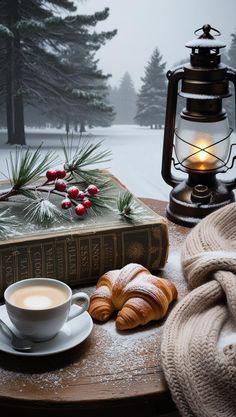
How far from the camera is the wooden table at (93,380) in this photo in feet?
2.97

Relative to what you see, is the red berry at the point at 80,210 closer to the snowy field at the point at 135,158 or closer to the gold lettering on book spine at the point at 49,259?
the gold lettering on book spine at the point at 49,259

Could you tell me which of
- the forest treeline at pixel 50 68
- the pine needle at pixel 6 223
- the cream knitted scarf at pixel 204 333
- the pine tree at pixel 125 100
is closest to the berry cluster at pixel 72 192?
the pine needle at pixel 6 223

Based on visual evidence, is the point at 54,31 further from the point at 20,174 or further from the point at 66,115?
the point at 20,174

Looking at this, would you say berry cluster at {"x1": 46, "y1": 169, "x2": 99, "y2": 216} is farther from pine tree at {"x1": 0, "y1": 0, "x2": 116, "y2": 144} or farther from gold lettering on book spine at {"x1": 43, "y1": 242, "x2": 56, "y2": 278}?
pine tree at {"x1": 0, "y1": 0, "x2": 116, "y2": 144}

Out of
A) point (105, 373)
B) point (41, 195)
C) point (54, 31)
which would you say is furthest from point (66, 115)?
point (105, 373)

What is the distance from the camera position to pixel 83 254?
120 cm

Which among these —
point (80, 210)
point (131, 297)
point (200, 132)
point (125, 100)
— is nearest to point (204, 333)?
point (131, 297)

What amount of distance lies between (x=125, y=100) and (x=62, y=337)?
1051mm

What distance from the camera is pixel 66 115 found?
177cm

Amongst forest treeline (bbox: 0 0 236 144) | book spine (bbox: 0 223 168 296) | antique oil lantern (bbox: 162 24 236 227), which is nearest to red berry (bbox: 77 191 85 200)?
book spine (bbox: 0 223 168 296)

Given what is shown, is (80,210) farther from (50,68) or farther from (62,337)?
(50,68)

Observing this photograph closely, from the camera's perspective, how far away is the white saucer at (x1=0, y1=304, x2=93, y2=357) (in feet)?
3.20

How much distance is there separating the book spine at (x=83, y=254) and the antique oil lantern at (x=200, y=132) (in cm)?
26

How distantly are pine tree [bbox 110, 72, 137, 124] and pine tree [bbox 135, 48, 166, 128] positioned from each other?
0.02 meters
